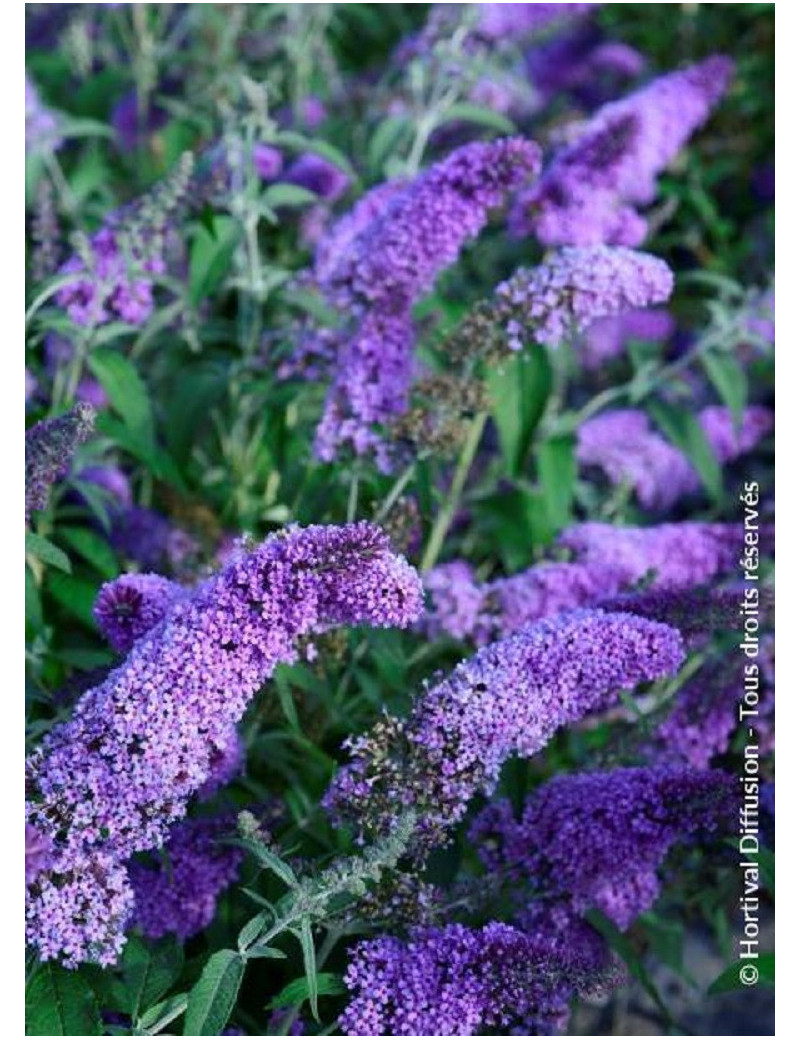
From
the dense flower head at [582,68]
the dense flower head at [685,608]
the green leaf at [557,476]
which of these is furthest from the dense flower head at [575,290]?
the dense flower head at [582,68]

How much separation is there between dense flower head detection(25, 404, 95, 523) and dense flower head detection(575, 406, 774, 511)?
6.81 feet

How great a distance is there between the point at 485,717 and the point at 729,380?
217cm

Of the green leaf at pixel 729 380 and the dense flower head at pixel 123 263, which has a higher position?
the dense flower head at pixel 123 263

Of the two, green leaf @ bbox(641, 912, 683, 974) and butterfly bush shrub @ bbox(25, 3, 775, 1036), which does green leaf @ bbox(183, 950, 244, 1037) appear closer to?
butterfly bush shrub @ bbox(25, 3, 775, 1036)

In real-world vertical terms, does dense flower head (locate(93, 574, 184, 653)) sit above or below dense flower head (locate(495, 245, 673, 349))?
below

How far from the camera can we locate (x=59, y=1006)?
2.39m

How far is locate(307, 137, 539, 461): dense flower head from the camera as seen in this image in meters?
3.12

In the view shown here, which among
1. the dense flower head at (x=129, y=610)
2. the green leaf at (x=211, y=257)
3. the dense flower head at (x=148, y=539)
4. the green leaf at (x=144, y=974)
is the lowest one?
the green leaf at (x=144, y=974)

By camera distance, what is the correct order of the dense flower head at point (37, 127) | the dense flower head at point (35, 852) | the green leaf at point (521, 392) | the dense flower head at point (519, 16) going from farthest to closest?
the dense flower head at point (519, 16), the dense flower head at point (37, 127), the green leaf at point (521, 392), the dense flower head at point (35, 852)

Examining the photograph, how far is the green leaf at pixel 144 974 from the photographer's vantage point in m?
2.44

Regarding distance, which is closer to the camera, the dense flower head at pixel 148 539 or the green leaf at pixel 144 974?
the green leaf at pixel 144 974

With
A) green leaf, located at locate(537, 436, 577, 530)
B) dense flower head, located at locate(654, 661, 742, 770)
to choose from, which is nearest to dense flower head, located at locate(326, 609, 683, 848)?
dense flower head, located at locate(654, 661, 742, 770)

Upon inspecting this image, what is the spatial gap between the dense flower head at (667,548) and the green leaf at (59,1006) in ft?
5.03

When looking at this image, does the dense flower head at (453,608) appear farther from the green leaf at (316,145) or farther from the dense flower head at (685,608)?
the green leaf at (316,145)
